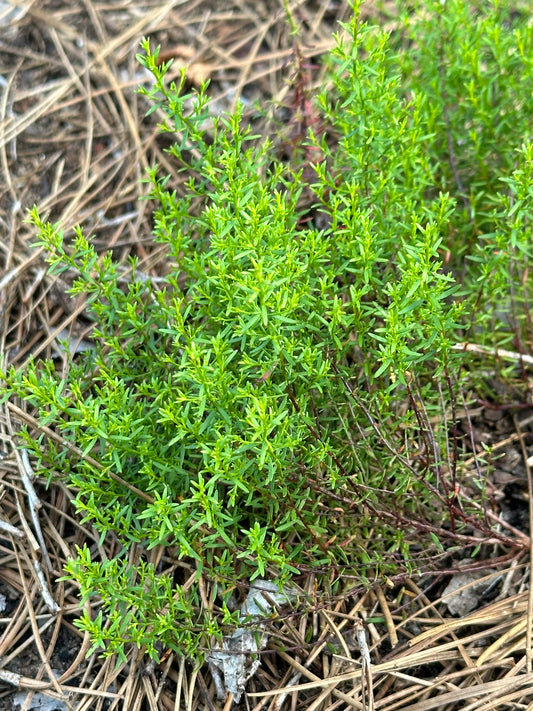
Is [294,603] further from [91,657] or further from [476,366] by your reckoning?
[476,366]

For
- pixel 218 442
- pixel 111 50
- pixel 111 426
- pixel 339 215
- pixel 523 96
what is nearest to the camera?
pixel 218 442

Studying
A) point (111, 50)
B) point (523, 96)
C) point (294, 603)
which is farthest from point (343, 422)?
point (111, 50)

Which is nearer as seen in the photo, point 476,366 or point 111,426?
point 111,426

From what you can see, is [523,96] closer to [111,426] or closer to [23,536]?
[111,426]

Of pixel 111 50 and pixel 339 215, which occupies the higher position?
pixel 111 50

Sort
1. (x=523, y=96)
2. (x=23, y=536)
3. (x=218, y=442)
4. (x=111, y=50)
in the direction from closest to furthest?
(x=218, y=442) → (x=23, y=536) → (x=523, y=96) → (x=111, y=50)

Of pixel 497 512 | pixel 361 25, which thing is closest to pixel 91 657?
pixel 497 512

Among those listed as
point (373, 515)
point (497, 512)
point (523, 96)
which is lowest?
point (497, 512)
